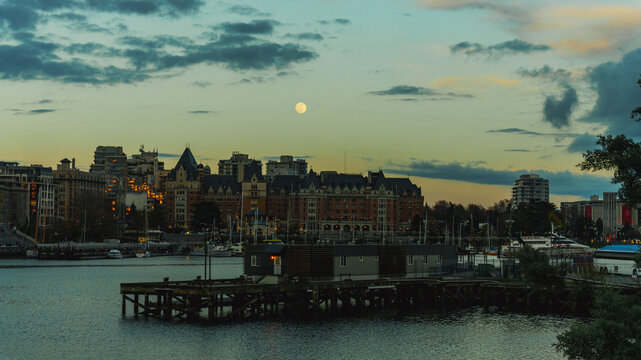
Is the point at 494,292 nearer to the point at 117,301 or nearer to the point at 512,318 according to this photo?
the point at 512,318

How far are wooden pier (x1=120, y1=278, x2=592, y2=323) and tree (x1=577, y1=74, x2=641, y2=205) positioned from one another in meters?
40.0

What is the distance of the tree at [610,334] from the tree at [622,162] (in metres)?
4.33

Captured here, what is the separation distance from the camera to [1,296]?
295 ft

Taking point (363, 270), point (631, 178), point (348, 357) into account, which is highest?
point (631, 178)

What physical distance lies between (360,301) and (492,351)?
2346cm

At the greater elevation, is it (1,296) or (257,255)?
(257,255)

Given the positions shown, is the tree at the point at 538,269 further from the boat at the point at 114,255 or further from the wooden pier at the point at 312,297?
the boat at the point at 114,255

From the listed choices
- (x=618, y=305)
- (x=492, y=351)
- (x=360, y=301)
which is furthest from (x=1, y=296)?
(x=618, y=305)

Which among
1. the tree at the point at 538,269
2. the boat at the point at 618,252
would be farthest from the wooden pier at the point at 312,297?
the boat at the point at 618,252

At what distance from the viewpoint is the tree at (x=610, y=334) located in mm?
29609

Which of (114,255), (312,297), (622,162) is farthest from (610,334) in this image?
(114,255)

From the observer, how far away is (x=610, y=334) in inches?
1180

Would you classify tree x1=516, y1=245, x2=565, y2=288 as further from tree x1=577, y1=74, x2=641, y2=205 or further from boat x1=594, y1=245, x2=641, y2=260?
boat x1=594, y1=245, x2=641, y2=260

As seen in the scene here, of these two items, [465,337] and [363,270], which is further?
[363,270]
